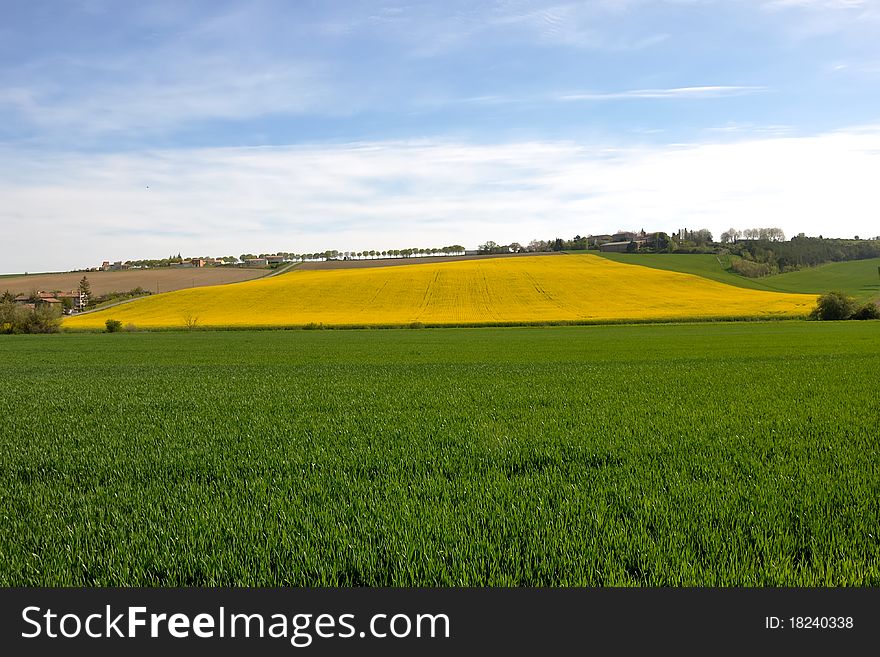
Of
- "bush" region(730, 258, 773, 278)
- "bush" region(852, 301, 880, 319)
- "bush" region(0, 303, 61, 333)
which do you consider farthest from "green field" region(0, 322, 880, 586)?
"bush" region(730, 258, 773, 278)

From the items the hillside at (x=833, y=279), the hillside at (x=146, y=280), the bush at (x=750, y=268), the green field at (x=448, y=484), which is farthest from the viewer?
the bush at (x=750, y=268)

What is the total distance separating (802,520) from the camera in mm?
5383

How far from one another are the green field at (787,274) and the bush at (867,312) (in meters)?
27.7

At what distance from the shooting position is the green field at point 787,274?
87688 millimetres

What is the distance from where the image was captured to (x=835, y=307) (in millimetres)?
54875

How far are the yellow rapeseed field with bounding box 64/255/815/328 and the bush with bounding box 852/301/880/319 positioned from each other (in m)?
→ 3.93

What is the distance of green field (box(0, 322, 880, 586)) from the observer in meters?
4.63

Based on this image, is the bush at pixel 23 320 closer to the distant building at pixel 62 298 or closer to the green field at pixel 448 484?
the distant building at pixel 62 298

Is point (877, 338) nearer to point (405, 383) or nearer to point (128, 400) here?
point (405, 383)

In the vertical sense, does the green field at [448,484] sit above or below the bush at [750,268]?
below

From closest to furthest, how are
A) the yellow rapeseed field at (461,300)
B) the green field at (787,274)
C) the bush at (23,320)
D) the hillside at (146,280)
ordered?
the bush at (23,320), the yellow rapeseed field at (461,300), the green field at (787,274), the hillside at (146,280)

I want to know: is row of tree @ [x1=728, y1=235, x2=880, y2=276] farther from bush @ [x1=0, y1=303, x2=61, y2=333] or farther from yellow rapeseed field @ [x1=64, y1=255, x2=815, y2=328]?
bush @ [x1=0, y1=303, x2=61, y2=333]

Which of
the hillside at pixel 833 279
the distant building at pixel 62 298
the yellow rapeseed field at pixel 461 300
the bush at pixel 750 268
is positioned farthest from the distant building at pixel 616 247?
the distant building at pixel 62 298

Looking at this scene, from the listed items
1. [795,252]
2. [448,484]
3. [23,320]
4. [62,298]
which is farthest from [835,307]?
[62,298]
